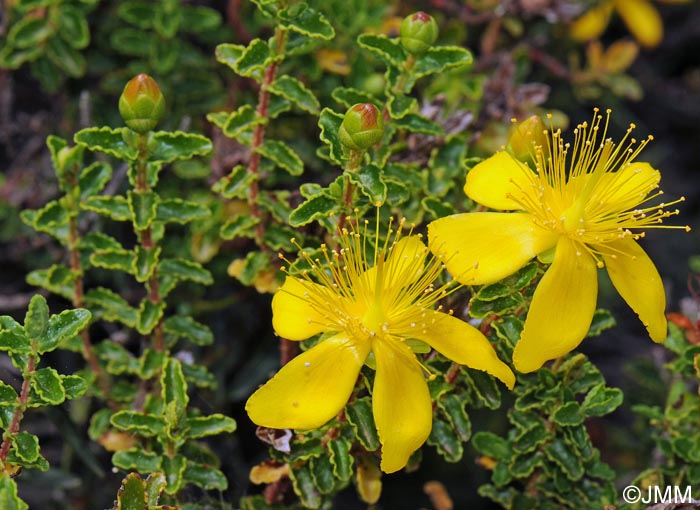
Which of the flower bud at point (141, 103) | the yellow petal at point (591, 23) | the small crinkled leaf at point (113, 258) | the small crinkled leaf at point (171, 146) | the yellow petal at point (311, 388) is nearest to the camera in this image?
the yellow petal at point (311, 388)

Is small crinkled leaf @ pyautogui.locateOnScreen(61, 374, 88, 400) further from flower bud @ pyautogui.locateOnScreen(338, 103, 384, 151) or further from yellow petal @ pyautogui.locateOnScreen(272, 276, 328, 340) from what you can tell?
flower bud @ pyautogui.locateOnScreen(338, 103, 384, 151)

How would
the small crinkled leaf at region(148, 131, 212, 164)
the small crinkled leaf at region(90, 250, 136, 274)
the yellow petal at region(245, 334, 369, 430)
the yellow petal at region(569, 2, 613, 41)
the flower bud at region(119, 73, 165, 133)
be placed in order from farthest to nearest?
1. the yellow petal at region(569, 2, 613, 41)
2. the small crinkled leaf at region(90, 250, 136, 274)
3. the small crinkled leaf at region(148, 131, 212, 164)
4. the flower bud at region(119, 73, 165, 133)
5. the yellow petal at region(245, 334, 369, 430)

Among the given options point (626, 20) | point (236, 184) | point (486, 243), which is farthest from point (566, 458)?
point (626, 20)

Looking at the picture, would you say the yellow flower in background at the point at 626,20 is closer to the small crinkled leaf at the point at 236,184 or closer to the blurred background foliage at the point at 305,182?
the blurred background foliage at the point at 305,182

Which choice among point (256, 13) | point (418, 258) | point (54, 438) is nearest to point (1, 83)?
point (256, 13)

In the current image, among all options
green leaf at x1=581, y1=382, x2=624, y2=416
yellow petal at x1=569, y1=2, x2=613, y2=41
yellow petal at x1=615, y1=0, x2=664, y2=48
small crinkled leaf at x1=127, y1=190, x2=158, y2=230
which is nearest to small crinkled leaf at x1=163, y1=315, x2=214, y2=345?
small crinkled leaf at x1=127, y1=190, x2=158, y2=230

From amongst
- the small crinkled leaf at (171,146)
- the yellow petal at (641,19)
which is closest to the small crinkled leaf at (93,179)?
the small crinkled leaf at (171,146)
